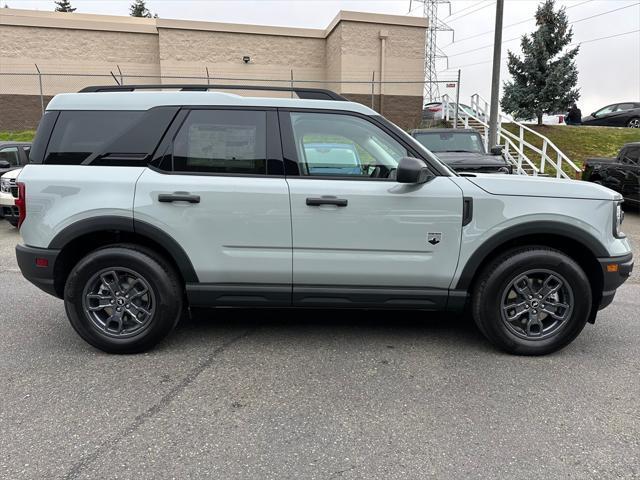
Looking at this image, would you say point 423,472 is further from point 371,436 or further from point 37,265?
point 37,265

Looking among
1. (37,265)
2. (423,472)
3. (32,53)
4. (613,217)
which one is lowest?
(423,472)

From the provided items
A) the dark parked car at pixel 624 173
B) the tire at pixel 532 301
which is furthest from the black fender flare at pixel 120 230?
the dark parked car at pixel 624 173

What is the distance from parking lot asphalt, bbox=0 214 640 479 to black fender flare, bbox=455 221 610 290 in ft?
2.54

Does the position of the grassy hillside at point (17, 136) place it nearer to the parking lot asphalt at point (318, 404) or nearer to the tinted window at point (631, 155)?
the parking lot asphalt at point (318, 404)

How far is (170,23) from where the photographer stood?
23047mm

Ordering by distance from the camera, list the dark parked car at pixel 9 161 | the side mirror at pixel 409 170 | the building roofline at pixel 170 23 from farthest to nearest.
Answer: the building roofline at pixel 170 23 → the dark parked car at pixel 9 161 → the side mirror at pixel 409 170

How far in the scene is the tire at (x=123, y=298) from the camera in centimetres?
371

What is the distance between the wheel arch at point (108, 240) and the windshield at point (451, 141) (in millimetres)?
7980

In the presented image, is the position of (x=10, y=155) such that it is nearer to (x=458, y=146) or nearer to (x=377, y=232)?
(x=458, y=146)

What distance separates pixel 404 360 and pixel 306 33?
76.2ft

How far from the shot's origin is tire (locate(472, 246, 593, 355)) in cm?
368

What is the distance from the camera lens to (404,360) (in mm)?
3764

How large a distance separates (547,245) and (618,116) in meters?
24.1

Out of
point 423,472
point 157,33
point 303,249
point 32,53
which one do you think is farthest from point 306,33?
point 423,472
